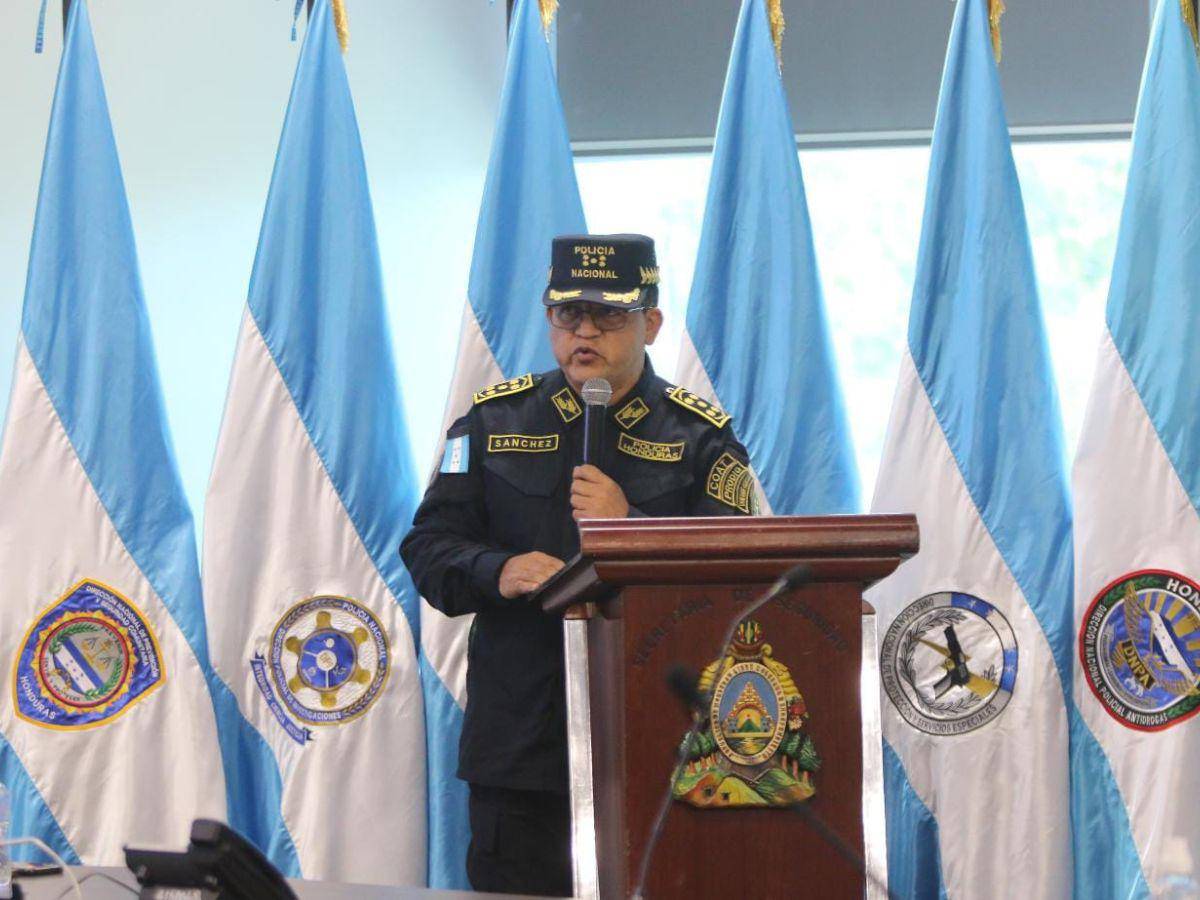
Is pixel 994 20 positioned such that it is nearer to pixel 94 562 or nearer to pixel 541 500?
pixel 541 500

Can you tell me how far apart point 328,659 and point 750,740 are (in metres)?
1.48

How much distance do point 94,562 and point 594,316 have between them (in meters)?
1.21

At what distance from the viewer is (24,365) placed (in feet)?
9.94

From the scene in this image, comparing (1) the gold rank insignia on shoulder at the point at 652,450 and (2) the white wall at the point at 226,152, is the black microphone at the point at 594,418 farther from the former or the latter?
(2) the white wall at the point at 226,152

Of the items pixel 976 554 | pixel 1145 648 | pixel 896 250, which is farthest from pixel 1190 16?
pixel 1145 648

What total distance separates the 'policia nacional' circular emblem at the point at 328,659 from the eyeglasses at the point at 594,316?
84cm

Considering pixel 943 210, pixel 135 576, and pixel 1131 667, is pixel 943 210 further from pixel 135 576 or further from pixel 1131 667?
pixel 135 576

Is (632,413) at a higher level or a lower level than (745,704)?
higher

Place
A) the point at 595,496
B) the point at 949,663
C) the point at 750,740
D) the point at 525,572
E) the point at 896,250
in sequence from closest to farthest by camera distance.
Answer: the point at 750,740
the point at 595,496
the point at 525,572
the point at 949,663
the point at 896,250

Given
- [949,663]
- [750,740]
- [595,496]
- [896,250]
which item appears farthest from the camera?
[896,250]

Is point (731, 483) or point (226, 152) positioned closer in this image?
point (731, 483)

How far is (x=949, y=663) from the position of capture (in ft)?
9.21

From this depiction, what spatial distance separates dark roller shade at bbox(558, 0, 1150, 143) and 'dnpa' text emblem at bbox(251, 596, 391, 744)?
152 cm

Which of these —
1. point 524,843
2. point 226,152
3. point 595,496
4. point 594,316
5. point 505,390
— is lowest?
point 524,843
